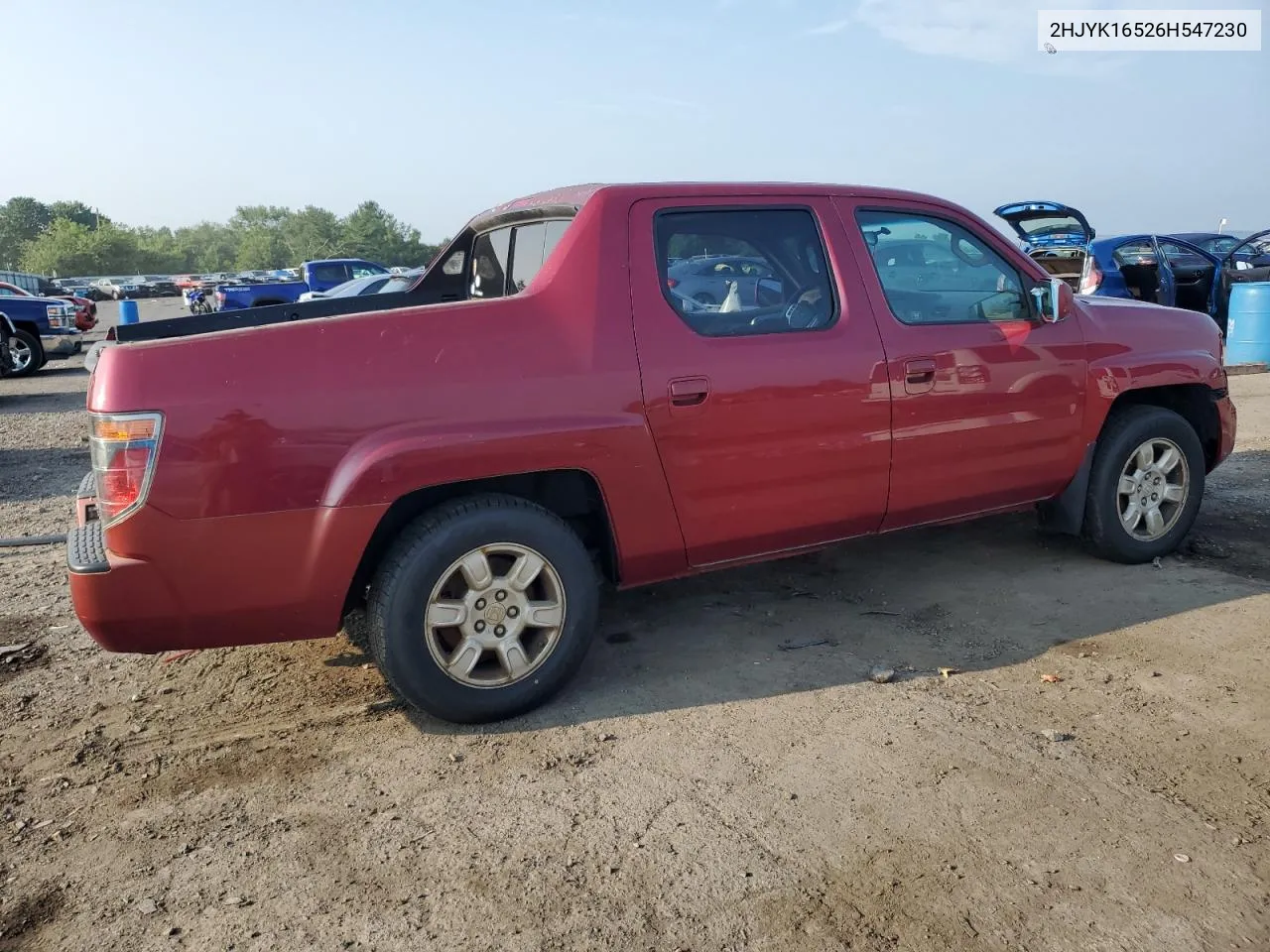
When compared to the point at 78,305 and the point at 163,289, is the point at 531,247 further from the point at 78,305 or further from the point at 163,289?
the point at 163,289

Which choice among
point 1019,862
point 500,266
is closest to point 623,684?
point 1019,862

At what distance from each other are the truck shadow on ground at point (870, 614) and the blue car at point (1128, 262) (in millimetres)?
7883

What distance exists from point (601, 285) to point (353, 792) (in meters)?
1.86

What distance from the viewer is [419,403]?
10.3 feet

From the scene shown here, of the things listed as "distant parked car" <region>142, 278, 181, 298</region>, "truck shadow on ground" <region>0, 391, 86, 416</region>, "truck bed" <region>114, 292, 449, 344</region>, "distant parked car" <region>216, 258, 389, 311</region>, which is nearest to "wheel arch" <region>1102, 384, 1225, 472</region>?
"truck bed" <region>114, 292, 449, 344</region>

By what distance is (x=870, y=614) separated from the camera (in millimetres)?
4375

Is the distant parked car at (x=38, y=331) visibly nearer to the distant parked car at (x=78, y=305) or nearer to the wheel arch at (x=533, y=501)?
the distant parked car at (x=78, y=305)

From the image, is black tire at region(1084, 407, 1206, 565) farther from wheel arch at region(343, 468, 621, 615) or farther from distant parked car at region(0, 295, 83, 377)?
distant parked car at region(0, 295, 83, 377)

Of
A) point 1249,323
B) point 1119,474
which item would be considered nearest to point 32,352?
point 1119,474

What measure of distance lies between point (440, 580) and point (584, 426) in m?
0.70

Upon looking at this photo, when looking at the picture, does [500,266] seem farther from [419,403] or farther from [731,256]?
[419,403]

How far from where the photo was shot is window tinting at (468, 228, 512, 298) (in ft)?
14.8

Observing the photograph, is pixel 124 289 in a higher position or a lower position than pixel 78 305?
higher

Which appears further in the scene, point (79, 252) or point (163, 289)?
point (79, 252)
